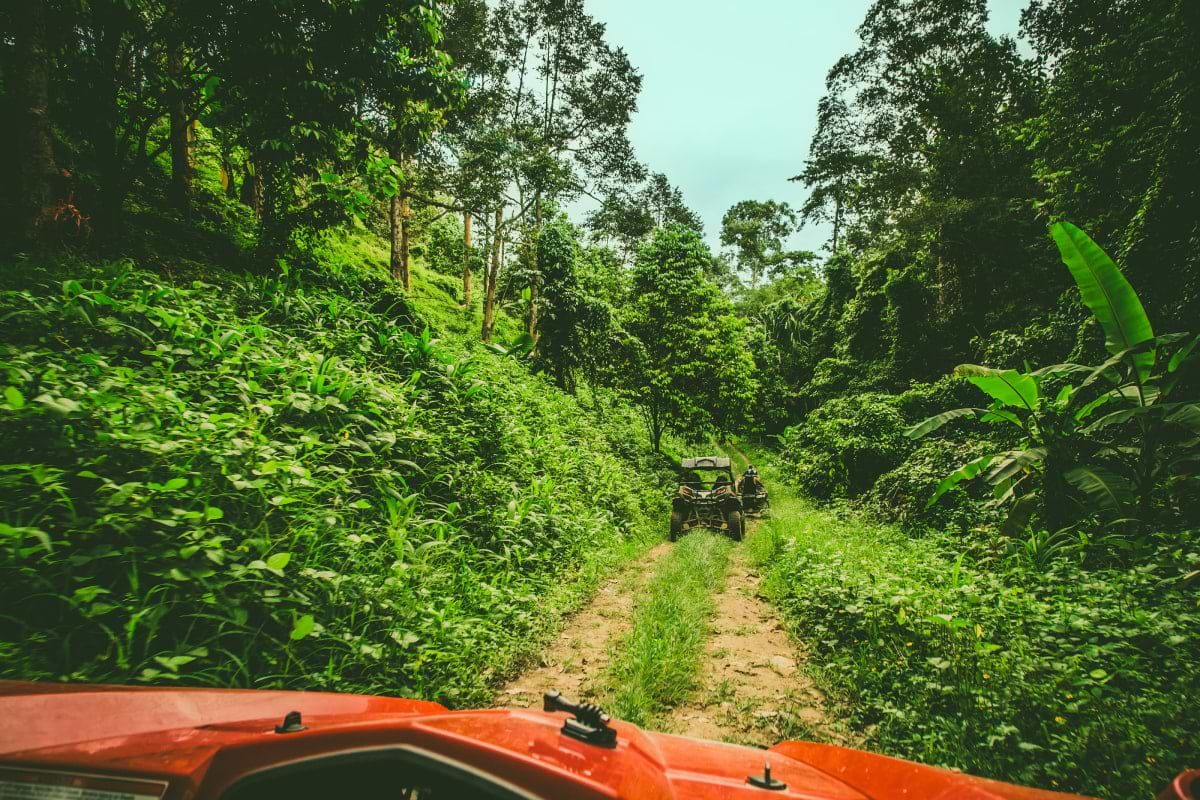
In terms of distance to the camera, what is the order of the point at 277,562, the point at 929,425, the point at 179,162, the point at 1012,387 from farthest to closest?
the point at 179,162, the point at 929,425, the point at 1012,387, the point at 277,562

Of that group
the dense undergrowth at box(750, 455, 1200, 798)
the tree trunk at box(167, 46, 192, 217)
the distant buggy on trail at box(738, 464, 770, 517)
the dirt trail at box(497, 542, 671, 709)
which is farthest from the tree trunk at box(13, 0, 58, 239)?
the distant buggy on trail at box(738, 464, 770, 517)

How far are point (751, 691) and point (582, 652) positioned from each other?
151 centimetres

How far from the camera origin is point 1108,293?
5238mm

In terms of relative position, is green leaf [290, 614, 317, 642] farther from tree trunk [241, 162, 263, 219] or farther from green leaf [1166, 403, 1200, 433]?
tree trunk [241, 162, 263, 219]

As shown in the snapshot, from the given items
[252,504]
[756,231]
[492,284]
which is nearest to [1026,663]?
[252,504]

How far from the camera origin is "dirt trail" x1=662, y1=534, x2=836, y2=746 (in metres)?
3.35

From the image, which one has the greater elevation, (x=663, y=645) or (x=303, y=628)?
(x=303, y=628)

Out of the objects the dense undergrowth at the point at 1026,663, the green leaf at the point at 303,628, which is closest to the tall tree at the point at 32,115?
the green leaf at the point at 303,628

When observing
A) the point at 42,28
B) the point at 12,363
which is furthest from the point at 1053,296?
the point at 42,28

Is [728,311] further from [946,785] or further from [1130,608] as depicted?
[946,785]

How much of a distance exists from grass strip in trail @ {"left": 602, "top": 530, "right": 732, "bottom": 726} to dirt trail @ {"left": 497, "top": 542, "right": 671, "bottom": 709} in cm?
16

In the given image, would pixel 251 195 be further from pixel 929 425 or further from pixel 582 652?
pixel 929 425

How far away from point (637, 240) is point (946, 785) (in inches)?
1021

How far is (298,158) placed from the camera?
24.6 ft
